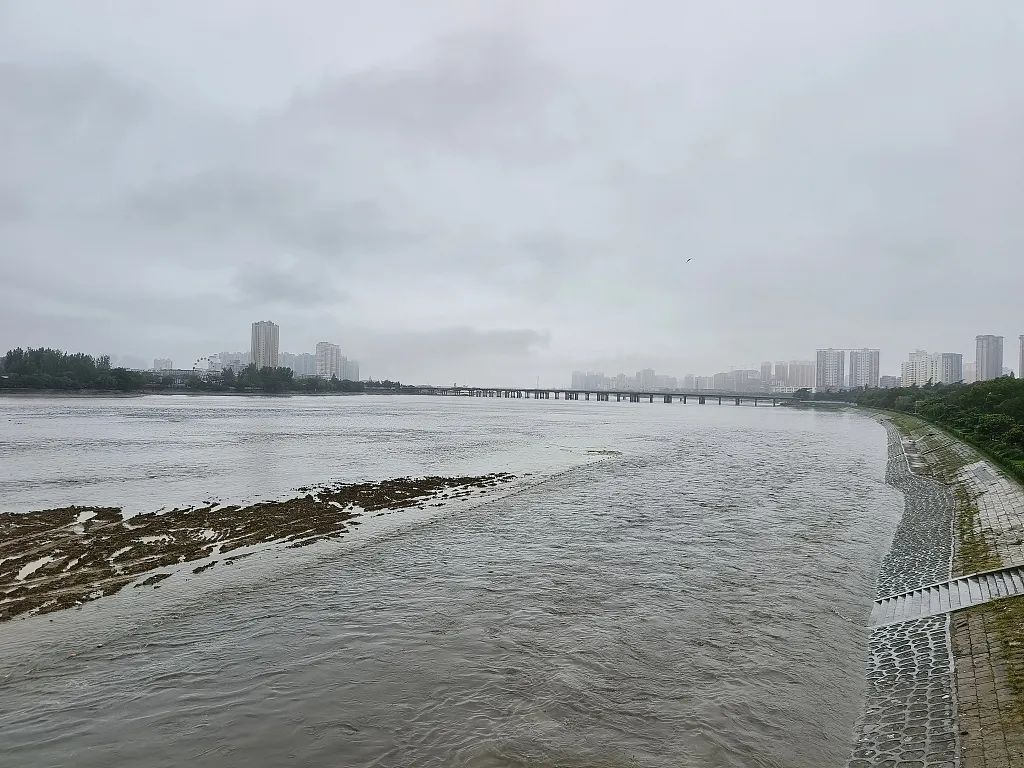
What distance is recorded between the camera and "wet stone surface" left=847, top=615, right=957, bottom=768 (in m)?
6.48

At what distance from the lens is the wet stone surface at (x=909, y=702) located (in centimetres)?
648

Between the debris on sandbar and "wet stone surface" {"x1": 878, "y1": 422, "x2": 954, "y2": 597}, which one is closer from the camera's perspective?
the debris on sandbar

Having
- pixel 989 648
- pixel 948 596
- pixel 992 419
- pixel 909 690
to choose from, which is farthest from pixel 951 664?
pixel 992 419

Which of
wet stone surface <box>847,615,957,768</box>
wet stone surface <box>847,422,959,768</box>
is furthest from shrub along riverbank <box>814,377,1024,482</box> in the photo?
wet stone surface <box>847,615,957,768</box>

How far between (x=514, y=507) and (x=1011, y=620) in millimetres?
14596

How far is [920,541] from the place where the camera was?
1638cm

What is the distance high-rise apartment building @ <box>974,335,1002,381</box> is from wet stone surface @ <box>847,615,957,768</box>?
230m

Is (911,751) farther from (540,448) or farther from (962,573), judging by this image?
(540,448)

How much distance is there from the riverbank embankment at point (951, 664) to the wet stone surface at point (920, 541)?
0.03m

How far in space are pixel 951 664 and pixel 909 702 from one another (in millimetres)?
1258

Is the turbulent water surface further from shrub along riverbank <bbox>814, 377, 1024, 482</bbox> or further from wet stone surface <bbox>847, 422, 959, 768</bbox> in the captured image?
shrub along riverbank <bbox>814, 377, 1024, 482</bbox>

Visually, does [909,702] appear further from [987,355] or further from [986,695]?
[987,355]

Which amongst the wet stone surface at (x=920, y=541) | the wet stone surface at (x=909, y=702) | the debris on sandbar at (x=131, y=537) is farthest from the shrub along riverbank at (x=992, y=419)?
the debris on sandbar at (x=131, y=537)

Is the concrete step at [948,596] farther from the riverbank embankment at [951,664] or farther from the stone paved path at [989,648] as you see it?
the stone paved path at [989,648]
